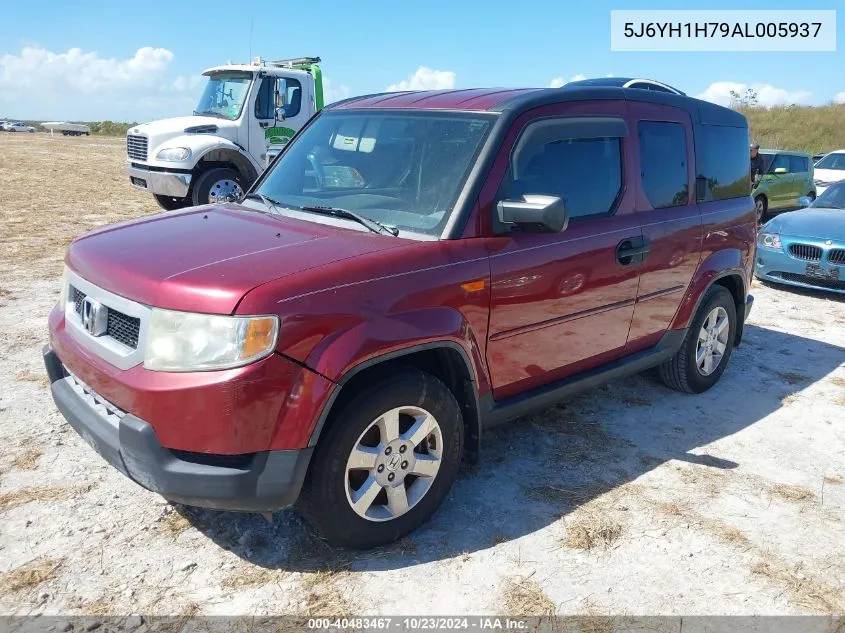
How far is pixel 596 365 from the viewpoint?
402 cm

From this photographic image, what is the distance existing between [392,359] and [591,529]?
4.23ft

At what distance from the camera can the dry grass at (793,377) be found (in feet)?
17.7

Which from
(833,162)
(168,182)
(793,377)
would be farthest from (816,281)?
(833,162)

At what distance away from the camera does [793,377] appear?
18.0 ft

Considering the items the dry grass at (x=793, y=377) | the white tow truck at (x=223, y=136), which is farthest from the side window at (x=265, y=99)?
the dry grass at (x=793, y=377)

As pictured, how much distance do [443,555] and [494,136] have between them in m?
1.96

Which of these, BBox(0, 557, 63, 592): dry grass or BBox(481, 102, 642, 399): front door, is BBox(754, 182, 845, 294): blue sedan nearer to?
BBox(481, 102, 642, 399): front door

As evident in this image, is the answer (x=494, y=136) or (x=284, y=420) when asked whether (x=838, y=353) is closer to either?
(x=494, y=136)

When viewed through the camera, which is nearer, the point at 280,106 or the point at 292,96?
the point at 280,106

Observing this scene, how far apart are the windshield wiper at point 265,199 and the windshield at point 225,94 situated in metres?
7.59

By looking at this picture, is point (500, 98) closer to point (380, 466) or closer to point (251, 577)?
point (380, 466)

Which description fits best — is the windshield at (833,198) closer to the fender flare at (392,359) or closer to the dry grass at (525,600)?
the fender flare at (392,359)

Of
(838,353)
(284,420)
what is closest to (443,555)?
(284,420)

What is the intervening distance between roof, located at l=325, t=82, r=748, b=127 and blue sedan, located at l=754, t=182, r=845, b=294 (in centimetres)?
451
